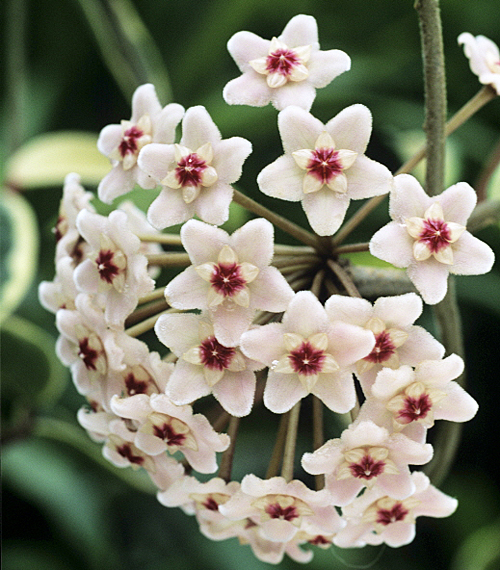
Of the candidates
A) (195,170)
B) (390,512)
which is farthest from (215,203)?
(390,512)

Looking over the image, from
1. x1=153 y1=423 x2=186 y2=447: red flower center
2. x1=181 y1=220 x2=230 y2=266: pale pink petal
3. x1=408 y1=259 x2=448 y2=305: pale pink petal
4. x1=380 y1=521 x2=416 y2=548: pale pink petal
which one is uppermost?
x1=181 y1=220 x2=230 y2=266: pale pink petal

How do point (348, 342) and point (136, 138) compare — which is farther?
point (136, 138)

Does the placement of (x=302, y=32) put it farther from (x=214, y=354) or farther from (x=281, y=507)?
(x=281, y=507)

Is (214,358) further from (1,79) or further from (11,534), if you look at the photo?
(1,79)

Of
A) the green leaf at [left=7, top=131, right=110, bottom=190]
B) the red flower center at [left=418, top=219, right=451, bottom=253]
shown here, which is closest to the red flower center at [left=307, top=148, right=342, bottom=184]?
the red flower center at [left=418, top=219, right=451, bottom=253]

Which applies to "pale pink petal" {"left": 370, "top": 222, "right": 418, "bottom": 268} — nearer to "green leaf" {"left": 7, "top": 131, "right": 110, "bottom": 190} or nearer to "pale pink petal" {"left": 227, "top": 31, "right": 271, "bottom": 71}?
"pale pink petal" {"left": 227, "top": 31, "right": 271, "bottom": 71}
